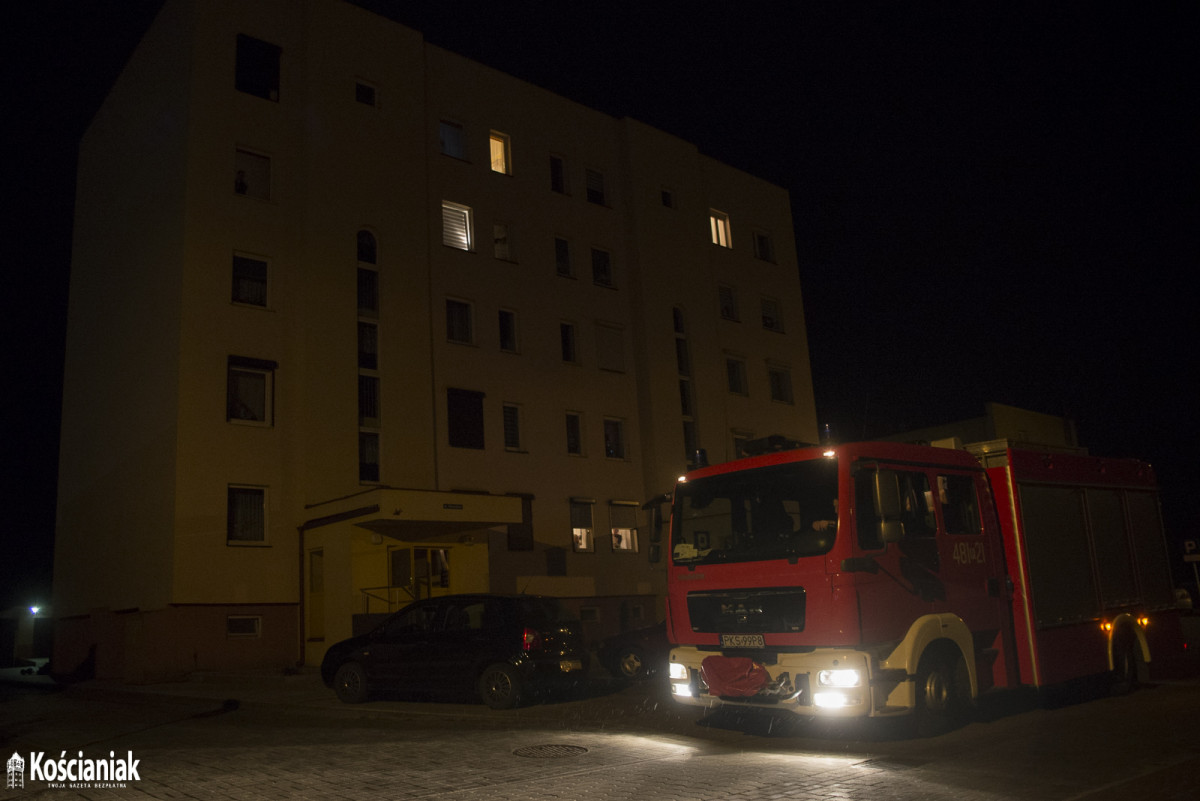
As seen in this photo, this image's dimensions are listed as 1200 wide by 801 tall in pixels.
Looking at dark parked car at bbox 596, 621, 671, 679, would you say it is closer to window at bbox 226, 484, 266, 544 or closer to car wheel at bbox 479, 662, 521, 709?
car wheel at bbox 479, 662, 521, 709

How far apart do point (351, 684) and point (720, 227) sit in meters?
24.3

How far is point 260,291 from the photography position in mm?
22938

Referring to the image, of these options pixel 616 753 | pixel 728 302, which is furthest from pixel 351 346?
pixel 616 753

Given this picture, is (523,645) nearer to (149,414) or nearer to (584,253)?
(149,414)

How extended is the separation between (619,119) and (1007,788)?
28.2 m

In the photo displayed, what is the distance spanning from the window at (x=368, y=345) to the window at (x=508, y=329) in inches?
159

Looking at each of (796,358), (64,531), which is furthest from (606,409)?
(64,531)

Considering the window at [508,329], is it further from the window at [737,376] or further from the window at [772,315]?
the window at [772,315]

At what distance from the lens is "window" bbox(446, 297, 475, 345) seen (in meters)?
26.1

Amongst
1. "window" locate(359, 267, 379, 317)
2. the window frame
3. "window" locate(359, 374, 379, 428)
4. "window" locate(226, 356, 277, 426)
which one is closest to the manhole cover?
the window frame

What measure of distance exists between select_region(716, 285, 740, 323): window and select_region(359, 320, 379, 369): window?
1334 cm

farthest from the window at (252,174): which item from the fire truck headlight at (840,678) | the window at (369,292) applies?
the fire truck headlight at (840,678)

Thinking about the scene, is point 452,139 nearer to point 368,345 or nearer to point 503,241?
point 503,241

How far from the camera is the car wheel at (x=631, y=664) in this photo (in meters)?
15.1
